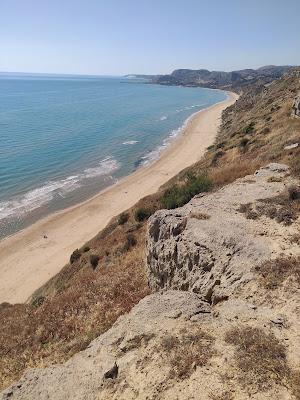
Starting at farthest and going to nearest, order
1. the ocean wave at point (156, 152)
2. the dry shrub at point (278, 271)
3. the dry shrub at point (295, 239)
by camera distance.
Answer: the ocean wave at point (156, 152) < the dry shrub at point (295, 239) < the dry shrub at point (278, 271)

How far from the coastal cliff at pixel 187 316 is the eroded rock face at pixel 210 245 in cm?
4

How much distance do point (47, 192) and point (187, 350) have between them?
143 ft

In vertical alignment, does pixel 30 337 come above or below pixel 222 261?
below

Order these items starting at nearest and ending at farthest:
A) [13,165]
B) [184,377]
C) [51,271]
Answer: [184,377], [51,271], [13,165]

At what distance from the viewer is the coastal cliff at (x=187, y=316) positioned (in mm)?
7918

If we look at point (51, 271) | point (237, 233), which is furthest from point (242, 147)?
point (237, 233)

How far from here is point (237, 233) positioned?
13203 mm

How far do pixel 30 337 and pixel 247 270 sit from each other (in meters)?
Result: 9.07

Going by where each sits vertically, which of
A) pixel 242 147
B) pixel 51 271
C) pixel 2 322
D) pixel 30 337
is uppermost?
pixel 242 147

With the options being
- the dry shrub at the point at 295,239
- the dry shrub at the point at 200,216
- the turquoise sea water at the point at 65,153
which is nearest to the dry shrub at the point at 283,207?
the dry shrub at the point at 295,239

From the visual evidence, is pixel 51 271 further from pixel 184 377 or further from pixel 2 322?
pixel 184 377

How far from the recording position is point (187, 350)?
855cm

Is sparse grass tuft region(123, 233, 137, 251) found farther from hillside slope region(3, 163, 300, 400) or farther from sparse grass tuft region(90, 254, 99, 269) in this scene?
hillside slope region(3, 163, 300, 400)

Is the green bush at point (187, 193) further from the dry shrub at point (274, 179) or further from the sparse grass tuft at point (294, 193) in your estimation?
the sparse grass tuft at point (294, 193)
